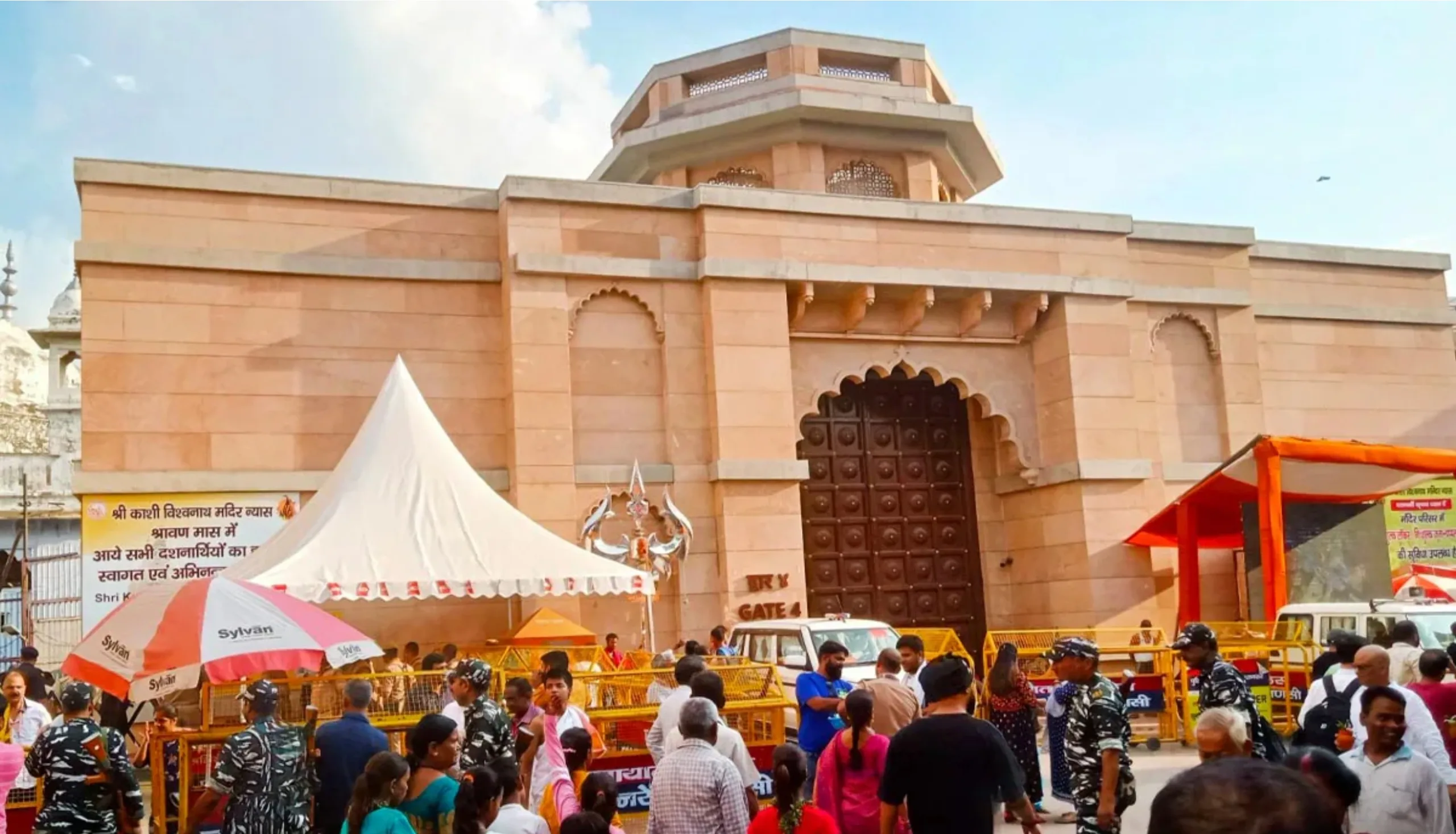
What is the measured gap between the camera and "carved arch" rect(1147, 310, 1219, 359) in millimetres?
20938

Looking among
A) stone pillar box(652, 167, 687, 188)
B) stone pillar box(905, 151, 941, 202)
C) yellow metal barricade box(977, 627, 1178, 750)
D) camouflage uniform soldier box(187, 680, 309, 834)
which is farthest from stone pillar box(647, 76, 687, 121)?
camouflage uniform soldier box(187, 680, 309, 834)

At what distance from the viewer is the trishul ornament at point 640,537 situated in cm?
1667

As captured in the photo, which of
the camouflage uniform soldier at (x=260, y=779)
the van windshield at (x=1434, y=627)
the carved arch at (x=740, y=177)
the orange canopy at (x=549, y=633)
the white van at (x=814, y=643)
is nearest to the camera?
the camouflage uniform soldier at (x=260, y=779)

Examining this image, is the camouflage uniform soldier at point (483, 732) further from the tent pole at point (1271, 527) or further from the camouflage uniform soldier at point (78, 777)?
the tent pole at point (1271, 527)

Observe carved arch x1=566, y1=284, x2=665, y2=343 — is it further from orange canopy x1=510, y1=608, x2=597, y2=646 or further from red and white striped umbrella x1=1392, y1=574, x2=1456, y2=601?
red and white striped umbrella x1=1392, y1=574, x2=1456, y2=601

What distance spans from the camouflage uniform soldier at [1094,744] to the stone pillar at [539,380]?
11.2 m

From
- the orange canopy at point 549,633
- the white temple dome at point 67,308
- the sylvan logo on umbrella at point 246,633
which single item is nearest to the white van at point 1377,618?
the orange canopy at point 549,633

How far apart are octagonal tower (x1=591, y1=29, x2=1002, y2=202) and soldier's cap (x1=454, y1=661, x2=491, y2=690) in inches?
608

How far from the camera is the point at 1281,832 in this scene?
6.72 ft

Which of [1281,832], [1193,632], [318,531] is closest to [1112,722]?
[1193,632]

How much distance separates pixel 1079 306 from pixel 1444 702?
1353 cm

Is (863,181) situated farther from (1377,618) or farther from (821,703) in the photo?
(821,703)

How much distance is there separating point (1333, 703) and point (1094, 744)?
8.56ft

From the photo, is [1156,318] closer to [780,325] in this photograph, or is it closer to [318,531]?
[780,325]
